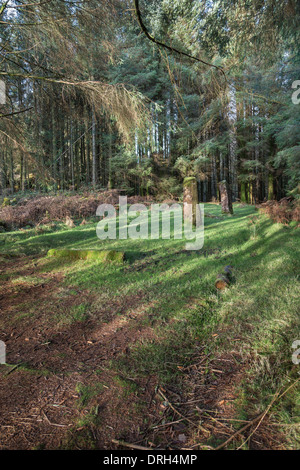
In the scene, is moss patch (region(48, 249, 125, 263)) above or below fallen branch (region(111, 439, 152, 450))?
above

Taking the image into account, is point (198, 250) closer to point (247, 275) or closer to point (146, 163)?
point (247, 275)

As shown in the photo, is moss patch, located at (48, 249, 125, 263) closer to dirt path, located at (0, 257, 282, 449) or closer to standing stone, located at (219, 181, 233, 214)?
dirt path, located at (0, 257, 282, 449)

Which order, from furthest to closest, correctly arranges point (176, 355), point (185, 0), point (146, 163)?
point (146, 163), point (185, 0), point (176, 355)

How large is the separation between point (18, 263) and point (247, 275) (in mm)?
5423

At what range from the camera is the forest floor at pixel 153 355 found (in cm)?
173

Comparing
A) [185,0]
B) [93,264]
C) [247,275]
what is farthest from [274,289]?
[185,0]

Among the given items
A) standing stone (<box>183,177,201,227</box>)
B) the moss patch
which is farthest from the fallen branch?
standing stone (<box>183,177,201,227</box>)

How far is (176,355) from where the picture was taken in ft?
8.54

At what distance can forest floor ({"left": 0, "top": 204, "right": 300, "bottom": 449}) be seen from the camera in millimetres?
1726

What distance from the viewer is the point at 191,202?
8234mm

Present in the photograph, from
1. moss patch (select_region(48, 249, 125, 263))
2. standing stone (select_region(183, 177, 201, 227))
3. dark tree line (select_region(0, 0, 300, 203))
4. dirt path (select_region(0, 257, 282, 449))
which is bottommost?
dirt path (select_region(0, 257, 282, 449))

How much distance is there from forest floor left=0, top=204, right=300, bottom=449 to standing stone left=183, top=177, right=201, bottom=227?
2950 millimetres

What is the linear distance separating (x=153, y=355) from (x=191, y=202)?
6313mm

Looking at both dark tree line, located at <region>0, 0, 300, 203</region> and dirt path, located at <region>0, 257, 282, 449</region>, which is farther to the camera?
dark tree line, located at <region>0, 0, 300, 203</region>
